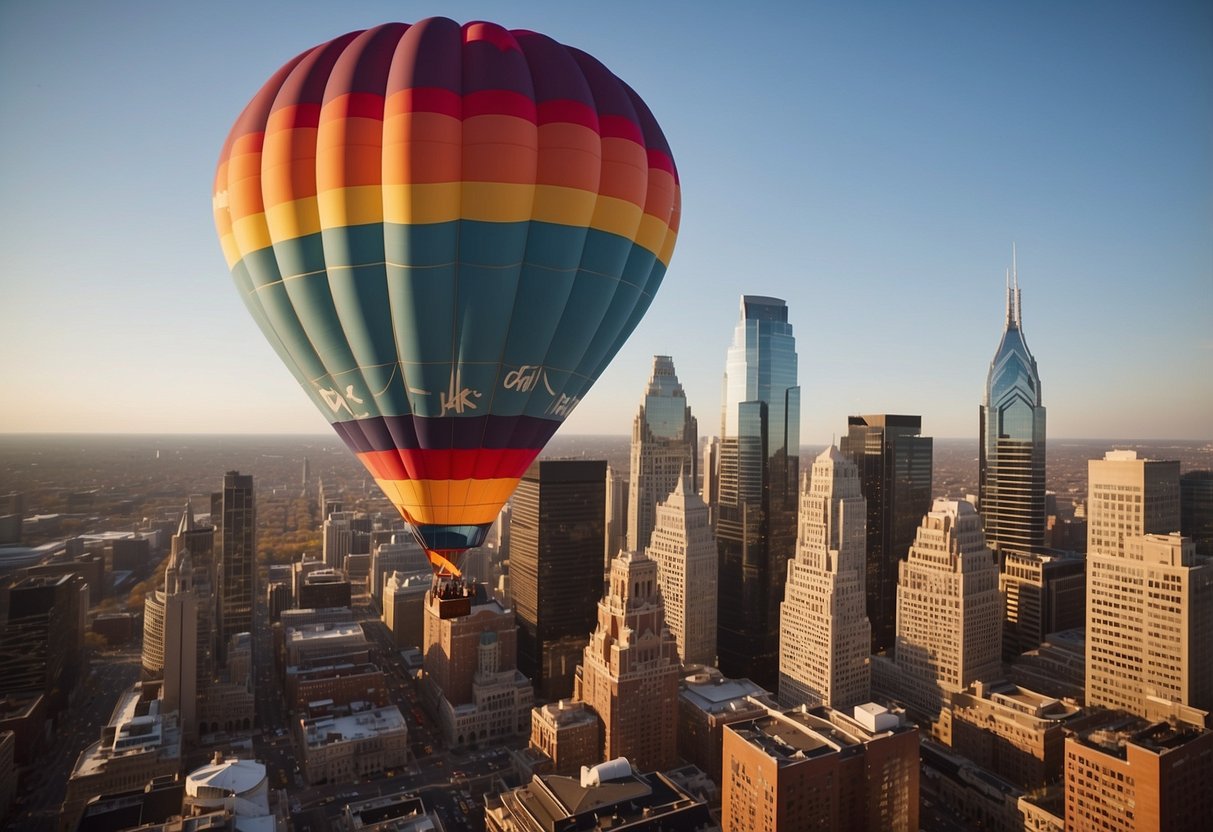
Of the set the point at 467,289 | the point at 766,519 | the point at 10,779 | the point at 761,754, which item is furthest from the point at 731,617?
the point at 467,289

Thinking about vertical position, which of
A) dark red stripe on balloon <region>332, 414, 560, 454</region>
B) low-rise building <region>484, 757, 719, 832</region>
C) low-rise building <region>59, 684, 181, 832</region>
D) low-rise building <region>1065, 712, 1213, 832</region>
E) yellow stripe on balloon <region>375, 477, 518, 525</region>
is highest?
dark red stripe on balloon <region>332, 414, 560, 454</region>

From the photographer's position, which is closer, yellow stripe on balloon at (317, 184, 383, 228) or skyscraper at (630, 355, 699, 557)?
yellow stripe on balloon at (317, 184, 383, 228)

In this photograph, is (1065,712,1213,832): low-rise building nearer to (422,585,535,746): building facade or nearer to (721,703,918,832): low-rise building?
(721,703,918,832): low-rise building

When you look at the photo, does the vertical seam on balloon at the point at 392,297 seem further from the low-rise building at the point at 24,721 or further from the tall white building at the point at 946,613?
the tall white building at the point at 946,613

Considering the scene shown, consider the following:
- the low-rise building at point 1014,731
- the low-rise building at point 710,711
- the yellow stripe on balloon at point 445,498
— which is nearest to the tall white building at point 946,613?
the low-rise building at point 1014,731

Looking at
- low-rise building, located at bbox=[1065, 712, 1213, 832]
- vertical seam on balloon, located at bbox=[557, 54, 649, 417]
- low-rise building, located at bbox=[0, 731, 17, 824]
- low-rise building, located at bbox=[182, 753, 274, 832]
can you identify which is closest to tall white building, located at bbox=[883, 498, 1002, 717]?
low-rise building, located at bbox=[1065, 712, 1213, 832]

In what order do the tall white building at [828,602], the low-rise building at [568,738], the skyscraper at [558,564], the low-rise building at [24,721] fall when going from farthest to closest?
the skyscraper at [558,564]
the tall white building at [828,602]
the low-rise building at [568,738]
the low-rise building at [24,721]
